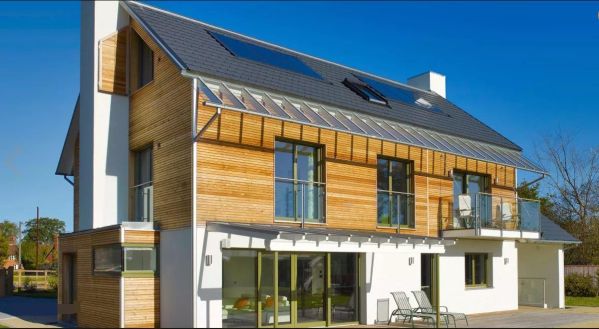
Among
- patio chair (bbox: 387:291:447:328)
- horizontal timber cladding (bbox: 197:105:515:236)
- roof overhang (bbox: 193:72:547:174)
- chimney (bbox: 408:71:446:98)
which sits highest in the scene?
chimney (bbox: 408:71:446:98)

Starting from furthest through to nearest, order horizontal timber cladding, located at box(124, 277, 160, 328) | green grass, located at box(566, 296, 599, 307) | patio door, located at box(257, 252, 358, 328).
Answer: green grass, located at box(566, 296, 599, 307), patio door, located at box(257, 252, 358, 328), horizontal timber cladding, located at box(124, 277, 160, 328)

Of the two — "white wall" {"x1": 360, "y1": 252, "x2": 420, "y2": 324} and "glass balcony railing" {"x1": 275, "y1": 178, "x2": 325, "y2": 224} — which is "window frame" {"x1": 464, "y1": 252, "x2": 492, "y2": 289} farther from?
"glass balcony railing" {"x1": 275, "y1": 178, "x2": 325, "y2": 224}

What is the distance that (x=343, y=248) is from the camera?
43.3 ft

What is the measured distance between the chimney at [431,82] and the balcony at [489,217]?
7.44 metres

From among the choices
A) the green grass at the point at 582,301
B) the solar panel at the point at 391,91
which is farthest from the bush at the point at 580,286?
the solar panel at the point at 391,91

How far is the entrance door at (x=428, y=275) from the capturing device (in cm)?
1753

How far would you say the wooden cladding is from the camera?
50.7 feet

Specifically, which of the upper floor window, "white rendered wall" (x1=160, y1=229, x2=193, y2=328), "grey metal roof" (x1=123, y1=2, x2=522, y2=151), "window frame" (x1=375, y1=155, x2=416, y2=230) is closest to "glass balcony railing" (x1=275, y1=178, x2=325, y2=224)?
"window frame" (x1=375, y1=155, x2=416, y2=230)

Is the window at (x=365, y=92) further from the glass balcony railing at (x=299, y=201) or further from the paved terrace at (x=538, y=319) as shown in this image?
the paved terrace at (x=538, y=319)

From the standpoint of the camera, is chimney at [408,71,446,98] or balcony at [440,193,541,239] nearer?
balcony at [440,193,541,239]

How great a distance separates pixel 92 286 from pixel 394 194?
7.96m

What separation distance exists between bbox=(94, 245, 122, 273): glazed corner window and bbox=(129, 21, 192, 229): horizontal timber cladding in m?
1.10

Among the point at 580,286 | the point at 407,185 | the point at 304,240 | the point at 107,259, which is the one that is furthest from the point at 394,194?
the point at 580,286

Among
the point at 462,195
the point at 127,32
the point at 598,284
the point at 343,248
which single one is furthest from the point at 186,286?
the point at 598,284
